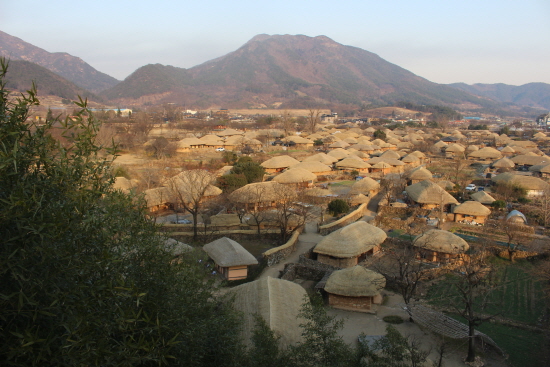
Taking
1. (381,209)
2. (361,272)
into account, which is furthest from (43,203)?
(381,209)

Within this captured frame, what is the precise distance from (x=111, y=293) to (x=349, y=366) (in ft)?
11.0

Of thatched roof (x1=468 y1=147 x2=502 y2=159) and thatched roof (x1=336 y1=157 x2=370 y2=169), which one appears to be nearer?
thatched roof (x1=336 y1=157 x2=370 y2=169)

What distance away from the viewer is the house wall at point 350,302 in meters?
10.5

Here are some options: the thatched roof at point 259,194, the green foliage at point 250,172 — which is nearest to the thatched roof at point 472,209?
the thatched roof at point 259,194

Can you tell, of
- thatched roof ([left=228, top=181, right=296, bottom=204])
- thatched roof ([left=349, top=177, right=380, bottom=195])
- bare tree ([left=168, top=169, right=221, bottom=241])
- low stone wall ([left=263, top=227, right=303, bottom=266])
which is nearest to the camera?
low stone wall ([left=263, top=227, right=303, bottom=266])

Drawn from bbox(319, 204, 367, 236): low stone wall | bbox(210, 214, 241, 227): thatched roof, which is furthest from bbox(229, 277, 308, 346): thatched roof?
bbox(210, 214, 241, 227): thatched roof

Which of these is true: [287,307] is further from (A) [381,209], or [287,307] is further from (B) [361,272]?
(A) [381,209]

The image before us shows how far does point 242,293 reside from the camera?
9.68 m

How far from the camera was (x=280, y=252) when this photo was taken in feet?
44.8

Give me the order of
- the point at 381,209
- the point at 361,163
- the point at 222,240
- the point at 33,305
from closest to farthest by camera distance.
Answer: the point at 33,305 < the point at 222,240 < the point at 381,209 < the point at 361,163

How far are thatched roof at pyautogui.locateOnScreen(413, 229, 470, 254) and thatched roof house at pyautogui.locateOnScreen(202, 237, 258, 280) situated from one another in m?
5.82

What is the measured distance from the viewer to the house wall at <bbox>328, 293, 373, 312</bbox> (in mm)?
10516

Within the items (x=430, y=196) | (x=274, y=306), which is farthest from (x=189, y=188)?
(x=430, y=196)

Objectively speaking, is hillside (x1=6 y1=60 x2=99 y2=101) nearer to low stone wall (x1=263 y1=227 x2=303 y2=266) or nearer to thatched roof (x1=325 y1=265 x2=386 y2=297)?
low stone wall (x1=263 y1=227 x2=303 y2=266)
